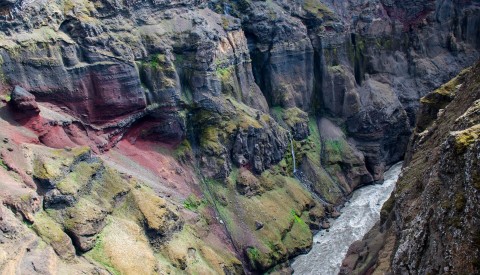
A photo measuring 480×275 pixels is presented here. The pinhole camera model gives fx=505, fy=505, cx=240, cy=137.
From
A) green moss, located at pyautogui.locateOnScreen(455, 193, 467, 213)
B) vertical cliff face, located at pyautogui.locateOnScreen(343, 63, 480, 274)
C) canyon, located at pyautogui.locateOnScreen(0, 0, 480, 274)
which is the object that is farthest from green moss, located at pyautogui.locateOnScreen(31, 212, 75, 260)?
green moss, located at pyautogui.locateOnScreen(455, 193, 467, 213)

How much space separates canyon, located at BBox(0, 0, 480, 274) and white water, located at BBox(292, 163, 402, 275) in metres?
2.09

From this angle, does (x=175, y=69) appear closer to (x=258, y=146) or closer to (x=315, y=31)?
(x=258, y=146)

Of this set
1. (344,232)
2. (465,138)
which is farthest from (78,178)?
(465,138)

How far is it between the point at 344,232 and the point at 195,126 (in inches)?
1134

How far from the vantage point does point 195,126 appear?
80312mm

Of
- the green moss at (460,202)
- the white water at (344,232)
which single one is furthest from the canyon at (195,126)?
the white water at (344,232)

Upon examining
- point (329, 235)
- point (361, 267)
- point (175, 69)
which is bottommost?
point (329, 235)

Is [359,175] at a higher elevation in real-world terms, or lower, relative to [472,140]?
lower

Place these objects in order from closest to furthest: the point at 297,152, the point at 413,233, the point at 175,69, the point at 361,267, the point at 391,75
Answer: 1. the point at 413,233
2. the point at 361,267
3. the point at 175,69
4. the point at 297,152
5. the point at 391,75

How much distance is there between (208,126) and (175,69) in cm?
1029

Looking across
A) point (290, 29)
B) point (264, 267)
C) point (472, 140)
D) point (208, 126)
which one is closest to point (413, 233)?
point (472, 140)

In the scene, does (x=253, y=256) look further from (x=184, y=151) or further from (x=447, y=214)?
(x=447, y=214)

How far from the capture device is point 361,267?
173 ft

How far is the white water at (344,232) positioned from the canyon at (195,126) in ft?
6.86
